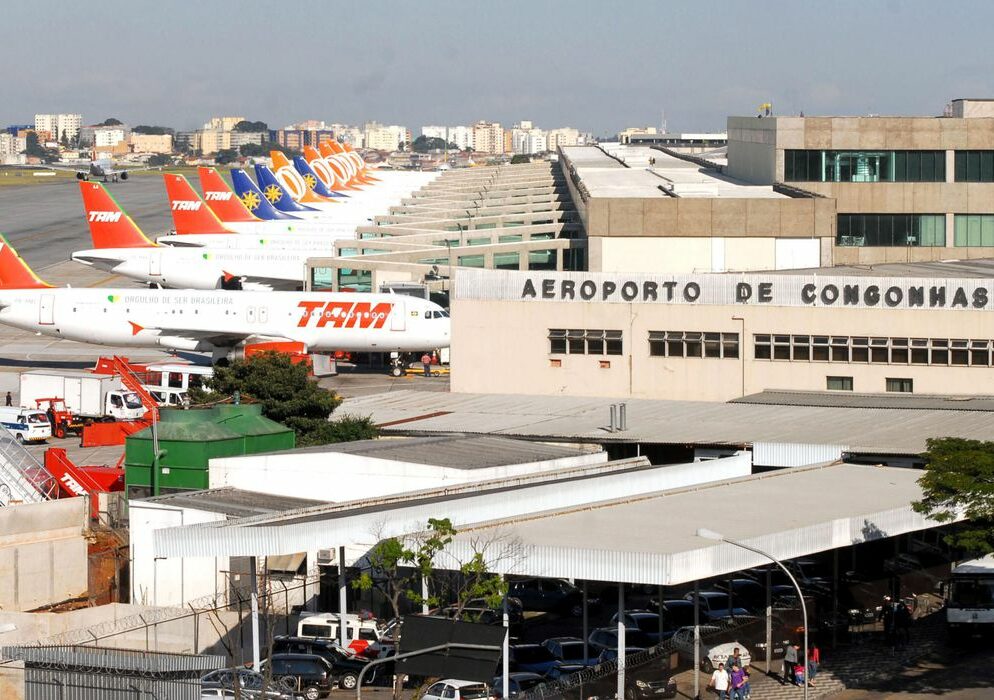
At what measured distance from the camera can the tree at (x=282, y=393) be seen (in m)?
66.1

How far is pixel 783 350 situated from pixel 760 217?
19.5 metres

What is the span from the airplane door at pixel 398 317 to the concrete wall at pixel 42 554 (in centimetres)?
4122

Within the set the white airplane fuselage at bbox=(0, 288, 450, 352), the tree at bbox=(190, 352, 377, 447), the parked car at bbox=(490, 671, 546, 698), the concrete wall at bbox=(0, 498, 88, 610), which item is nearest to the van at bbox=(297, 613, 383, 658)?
the parked car at bbox=(490, 671, 546, 698)

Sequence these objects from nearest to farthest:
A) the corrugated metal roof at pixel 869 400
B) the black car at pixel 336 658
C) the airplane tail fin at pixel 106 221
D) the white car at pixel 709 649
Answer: the black car at pixel 336 658 < the white car at pixel 709 649 < the corrugated metal roof at pixel 869 400 < the airplane tail fin at pixel 106 221

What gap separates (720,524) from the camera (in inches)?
1590

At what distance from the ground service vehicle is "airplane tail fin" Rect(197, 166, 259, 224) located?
4768 inches

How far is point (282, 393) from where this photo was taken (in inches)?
2694

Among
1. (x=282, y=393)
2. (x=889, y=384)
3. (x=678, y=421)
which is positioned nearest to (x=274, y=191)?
(x=282, y=393)

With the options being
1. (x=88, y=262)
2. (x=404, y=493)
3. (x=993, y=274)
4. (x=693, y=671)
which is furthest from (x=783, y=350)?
(x=88, y=262)

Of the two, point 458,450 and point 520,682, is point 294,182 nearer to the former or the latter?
point 458,450

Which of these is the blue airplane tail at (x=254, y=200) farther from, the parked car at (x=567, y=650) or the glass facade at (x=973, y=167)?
the parked car at (x=567, y=650)

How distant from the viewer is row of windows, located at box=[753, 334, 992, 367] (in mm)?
66375

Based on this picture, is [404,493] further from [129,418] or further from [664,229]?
[664,229]

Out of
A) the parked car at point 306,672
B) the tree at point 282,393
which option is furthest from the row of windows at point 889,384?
the parked car at point 306,672
